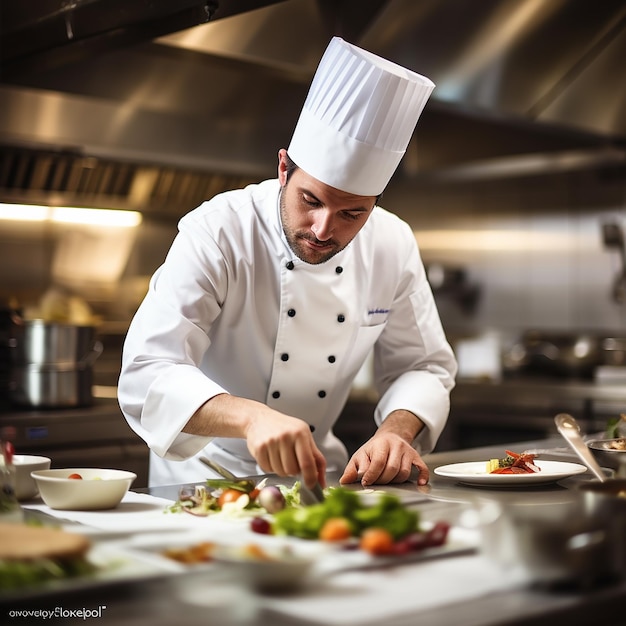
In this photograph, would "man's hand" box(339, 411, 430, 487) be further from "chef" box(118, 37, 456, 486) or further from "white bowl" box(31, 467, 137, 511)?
"white bowl" box(31, 467, 137, 511)

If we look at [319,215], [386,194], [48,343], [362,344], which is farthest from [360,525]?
[386,194]

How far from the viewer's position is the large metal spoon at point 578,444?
71.7 inches

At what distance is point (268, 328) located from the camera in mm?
2273

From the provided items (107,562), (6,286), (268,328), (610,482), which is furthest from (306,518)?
(6,286)

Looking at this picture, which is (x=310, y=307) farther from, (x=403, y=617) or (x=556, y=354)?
(x=556, y=354)

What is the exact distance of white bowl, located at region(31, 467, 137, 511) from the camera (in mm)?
1591

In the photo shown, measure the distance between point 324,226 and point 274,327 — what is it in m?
0.38

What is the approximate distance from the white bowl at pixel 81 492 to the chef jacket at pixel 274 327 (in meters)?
0.29

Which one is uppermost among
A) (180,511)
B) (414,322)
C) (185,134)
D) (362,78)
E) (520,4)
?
(520,4)

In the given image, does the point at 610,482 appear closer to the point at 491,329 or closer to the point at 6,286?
the point at 6,286

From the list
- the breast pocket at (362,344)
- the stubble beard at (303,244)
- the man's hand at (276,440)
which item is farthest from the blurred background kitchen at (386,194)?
the man's hand at (276,440)

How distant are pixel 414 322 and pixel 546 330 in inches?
132

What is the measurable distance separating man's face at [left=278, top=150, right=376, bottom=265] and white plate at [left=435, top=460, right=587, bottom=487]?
550 millimetres

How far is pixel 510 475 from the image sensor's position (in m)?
1.82
